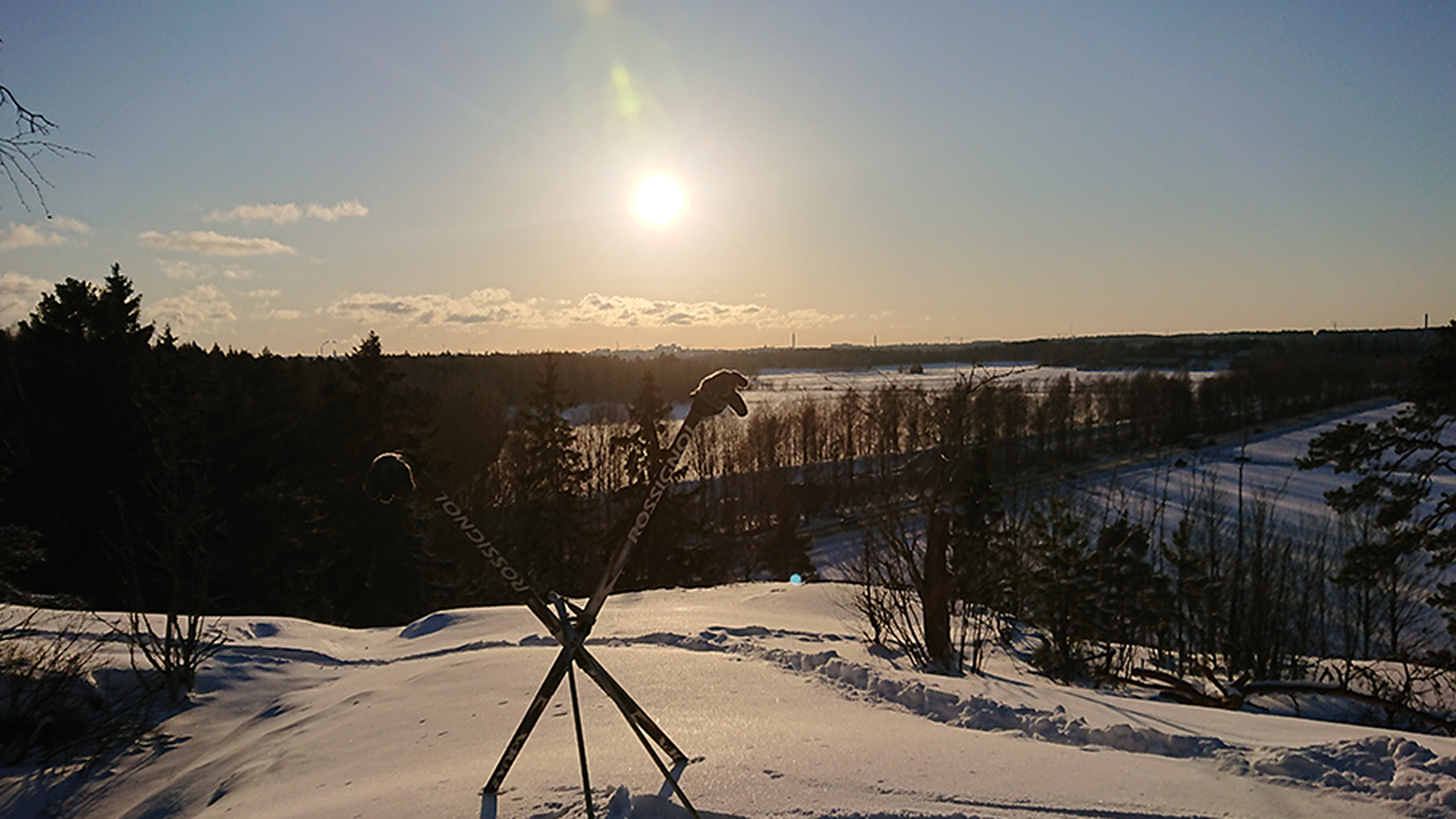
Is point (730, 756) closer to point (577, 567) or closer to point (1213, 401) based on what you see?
point (577, 567)

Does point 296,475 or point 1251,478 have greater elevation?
point 296,475

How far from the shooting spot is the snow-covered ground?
146 inches

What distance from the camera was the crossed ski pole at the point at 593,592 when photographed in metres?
3.61

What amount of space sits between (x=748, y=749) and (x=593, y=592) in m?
1.41

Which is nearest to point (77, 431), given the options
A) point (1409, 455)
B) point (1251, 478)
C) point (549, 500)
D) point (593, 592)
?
point (549, 500)

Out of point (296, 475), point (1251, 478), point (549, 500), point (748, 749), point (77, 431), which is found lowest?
point (1251, 478)

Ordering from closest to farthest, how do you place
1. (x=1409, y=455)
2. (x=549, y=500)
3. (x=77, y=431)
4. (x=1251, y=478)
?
(x=1409, y=455) < (x=77, y=431) < (x=549, y=500) < (x=1251, y=478)

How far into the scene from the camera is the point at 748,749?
4367 mm

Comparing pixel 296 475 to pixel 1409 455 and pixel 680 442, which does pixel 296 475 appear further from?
pixel 1409 455

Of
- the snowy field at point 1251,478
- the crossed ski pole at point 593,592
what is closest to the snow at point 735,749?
the crossed ski pole at point 593,592

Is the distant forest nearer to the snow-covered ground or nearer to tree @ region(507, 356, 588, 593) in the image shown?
tree @ region(507, 356, 588, 593)

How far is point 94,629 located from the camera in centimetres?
1018

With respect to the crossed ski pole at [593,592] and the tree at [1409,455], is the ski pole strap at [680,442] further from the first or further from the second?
the tree at [1409,455]

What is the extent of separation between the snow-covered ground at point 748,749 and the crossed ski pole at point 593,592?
0.64 feet
